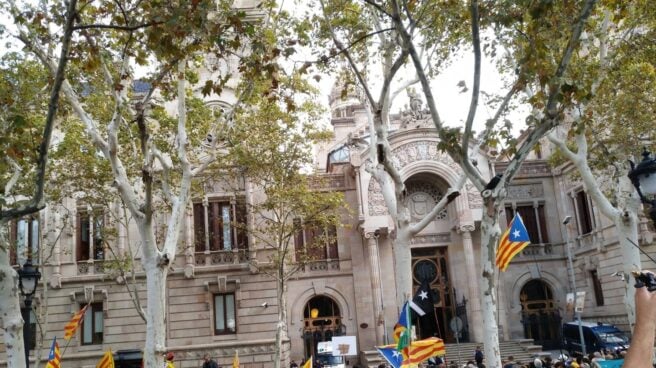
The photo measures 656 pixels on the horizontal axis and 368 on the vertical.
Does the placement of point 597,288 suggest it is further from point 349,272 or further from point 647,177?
point 647,177

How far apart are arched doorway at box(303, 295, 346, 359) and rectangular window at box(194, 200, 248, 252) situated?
4.32 meters

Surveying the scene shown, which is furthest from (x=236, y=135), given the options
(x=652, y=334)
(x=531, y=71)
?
(x=652, y=334)

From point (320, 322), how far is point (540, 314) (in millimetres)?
10592

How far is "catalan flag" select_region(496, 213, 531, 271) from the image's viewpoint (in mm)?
14125

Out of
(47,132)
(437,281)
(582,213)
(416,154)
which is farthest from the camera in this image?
(437,281)

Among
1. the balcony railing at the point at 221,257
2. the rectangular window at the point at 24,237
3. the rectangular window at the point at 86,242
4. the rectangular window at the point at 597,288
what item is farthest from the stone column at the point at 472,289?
the rectangular window at the point at 24,237

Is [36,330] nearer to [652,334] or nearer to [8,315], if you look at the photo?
[8,315]

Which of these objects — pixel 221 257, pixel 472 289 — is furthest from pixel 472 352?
pixel 221 257

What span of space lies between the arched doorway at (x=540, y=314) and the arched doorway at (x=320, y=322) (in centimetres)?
882

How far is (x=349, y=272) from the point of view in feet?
93.6

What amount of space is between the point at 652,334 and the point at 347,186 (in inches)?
1064

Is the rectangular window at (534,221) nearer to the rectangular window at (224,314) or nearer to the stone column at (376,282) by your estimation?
the stone column at (376,282)

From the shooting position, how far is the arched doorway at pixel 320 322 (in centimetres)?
2798

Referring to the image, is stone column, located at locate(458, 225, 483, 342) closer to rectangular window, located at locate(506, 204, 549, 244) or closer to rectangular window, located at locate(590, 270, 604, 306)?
rectangular window, located at locate(506, 204, 549, 244)
